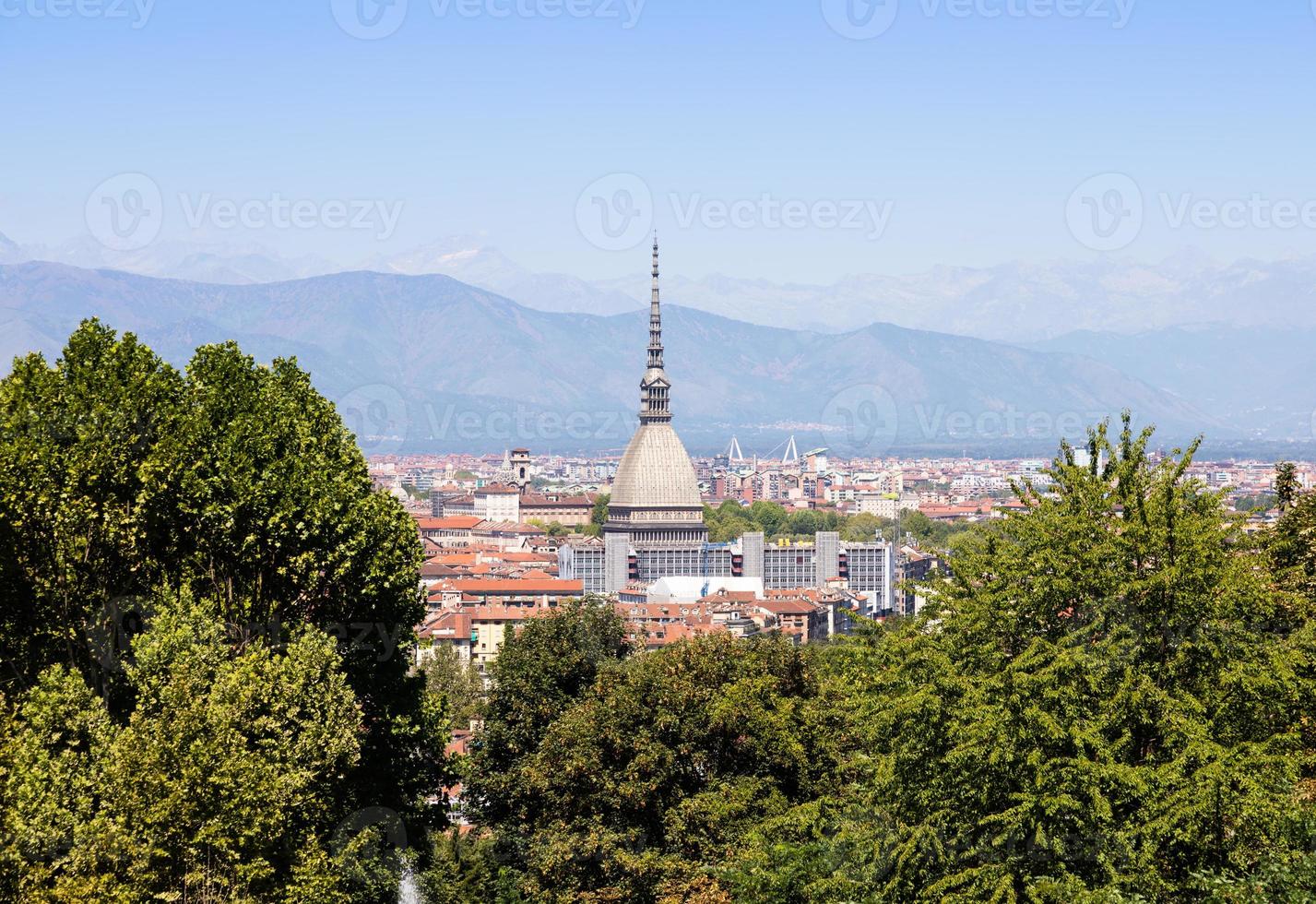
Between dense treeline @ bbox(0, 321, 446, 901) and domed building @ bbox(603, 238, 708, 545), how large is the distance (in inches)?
3794

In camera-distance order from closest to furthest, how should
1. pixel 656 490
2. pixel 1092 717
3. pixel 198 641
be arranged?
pixel 1092 717
pixel 198 641
pixel 656 490

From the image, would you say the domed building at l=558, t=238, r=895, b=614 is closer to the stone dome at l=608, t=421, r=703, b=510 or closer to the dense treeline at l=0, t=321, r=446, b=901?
the stone dome at l=608, t=421, r=703, b=510

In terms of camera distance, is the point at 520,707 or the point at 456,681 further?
the point at 456,681

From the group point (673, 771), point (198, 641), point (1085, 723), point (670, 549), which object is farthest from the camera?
point (670, 549)

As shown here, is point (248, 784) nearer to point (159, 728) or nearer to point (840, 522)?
point (159, 728)

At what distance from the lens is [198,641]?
17.7m

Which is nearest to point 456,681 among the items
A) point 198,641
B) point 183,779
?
point 198,641

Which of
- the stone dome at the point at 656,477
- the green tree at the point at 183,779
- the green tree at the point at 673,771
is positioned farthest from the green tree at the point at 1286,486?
the stone dome at the point at 656,477

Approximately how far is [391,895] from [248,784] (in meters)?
5.45

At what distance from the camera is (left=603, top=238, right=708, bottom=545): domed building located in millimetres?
119750

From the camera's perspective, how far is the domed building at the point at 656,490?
393 ft

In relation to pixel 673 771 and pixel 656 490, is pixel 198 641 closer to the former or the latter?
pixel 673 771

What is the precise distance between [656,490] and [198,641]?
104m

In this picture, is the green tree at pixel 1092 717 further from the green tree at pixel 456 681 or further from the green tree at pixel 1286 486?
the green tree at pixel 456 681
